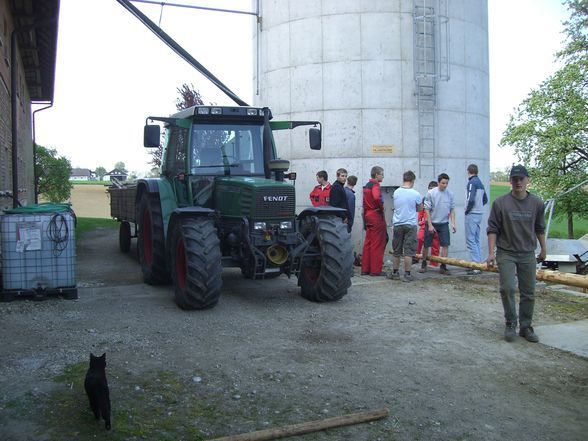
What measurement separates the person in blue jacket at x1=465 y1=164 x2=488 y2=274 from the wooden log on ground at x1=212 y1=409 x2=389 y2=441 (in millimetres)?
6826

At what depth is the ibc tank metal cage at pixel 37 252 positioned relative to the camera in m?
7.70

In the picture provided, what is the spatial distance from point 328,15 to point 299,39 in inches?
31.8

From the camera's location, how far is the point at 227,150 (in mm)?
8602

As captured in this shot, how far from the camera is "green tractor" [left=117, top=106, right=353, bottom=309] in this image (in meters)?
7.39

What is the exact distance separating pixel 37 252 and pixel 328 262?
378 centimetres

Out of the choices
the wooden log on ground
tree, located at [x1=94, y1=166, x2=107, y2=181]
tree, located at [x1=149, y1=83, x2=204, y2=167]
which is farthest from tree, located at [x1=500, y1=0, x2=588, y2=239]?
tree, located at [x1=94, y1=166, x2=107, y2=181]

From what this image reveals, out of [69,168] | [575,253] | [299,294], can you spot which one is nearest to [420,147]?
[575,253]

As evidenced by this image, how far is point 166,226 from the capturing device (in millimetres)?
8906

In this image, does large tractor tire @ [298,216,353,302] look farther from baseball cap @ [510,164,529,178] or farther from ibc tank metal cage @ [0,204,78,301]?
ibc tank metal cage @ [0,204,78,301]

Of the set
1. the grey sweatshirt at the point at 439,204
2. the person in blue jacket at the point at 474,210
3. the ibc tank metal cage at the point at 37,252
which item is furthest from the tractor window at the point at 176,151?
the person in blue jacket at the point at 474,210

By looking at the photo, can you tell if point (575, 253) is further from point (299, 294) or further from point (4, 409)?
point (4, 409)

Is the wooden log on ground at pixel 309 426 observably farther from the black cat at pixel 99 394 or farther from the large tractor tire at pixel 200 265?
the large tractor tire at pixel 200 265

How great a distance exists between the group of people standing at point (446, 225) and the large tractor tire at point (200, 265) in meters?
2.96

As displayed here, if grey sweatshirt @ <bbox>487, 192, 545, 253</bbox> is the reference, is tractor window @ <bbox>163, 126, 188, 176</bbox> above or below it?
above
